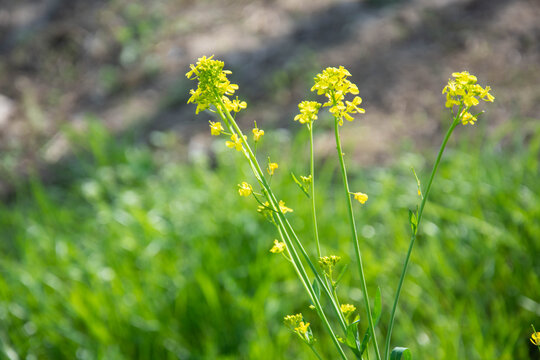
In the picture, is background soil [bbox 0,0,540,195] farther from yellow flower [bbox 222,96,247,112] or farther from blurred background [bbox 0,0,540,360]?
yellow flower [bbox 222,96,247,112]

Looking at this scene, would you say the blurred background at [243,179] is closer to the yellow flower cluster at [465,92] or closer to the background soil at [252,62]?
the background soil at [252,62]

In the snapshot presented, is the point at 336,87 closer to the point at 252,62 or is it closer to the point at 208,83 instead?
the point at 208,83

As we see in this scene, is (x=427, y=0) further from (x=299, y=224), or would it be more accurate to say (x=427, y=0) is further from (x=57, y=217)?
(x=57, y=217)

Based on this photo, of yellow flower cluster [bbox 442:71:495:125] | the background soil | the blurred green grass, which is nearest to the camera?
yellow flower cluster [bbox 442:71:495:125]

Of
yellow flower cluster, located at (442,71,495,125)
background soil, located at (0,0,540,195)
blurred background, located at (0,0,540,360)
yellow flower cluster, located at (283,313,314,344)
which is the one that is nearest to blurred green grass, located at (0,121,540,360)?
blurred background, located at (0,0,540,360)

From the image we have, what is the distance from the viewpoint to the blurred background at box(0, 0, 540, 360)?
1.98 m

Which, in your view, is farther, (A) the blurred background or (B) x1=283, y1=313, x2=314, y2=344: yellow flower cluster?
(A) the blurred background

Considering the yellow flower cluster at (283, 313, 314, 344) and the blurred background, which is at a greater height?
the yellow flower cluster at (283, 313, 314, 344)

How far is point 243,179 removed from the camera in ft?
8.66

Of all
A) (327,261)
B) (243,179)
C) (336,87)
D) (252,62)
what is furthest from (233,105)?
(252,62)

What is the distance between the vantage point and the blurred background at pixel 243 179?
1.98 metres

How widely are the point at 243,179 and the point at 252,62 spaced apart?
209 cm

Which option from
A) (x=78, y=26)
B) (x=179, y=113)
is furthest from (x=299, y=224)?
(x=78, y=26)

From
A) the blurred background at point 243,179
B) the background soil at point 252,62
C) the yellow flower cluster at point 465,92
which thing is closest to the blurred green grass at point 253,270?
the blurred background at point 243,179
